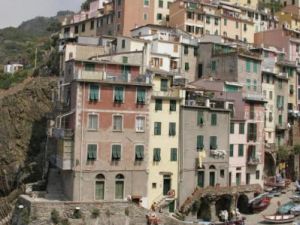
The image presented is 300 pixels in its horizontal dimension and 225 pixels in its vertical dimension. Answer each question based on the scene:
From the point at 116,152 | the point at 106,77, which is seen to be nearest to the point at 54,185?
the point at 116,152

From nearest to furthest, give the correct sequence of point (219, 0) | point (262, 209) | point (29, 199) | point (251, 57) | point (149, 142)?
point (29, 199), point (149, 142), point (262, 209), point (251, 57), point (219, 0)

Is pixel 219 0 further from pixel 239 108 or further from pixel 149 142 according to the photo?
pixel 149 142

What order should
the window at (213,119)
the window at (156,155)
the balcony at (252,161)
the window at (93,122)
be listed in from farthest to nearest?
1. the balcony at (252,161)
2. the window at (213,119)
3. the window at (156,155)
4. the window at (93,122)

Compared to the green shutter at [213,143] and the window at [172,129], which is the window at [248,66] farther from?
the window at [172,129]

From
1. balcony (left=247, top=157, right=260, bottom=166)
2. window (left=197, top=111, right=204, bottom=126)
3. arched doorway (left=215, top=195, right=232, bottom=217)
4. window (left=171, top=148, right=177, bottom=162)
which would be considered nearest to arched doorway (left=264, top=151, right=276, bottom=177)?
balcony (left=247, top=157, right=260, bottom=166)

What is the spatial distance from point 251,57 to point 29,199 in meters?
31.4

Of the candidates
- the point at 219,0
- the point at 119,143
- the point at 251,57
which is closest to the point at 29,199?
the point at 119,143

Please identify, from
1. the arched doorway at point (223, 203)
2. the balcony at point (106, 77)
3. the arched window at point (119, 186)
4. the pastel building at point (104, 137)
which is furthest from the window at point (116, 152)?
the arched doorway at point (223, 203)

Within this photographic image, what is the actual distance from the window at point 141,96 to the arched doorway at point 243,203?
14269 mm

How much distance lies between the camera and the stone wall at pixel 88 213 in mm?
44312

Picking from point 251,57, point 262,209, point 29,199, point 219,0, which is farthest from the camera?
point 219,0

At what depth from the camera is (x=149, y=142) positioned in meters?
50.1

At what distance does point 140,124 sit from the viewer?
4972 centimetres

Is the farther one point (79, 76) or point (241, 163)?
point (241, 163)
